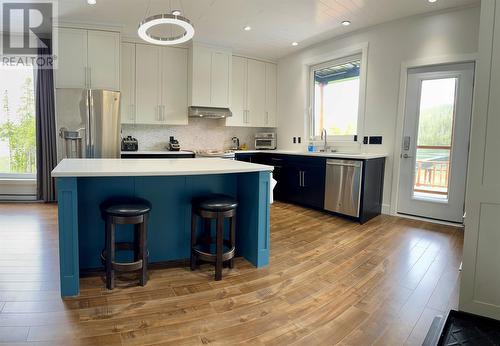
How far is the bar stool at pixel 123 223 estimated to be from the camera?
2.13 meters

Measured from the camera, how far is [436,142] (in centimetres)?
407

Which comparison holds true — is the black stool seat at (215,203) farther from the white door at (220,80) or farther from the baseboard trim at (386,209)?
the white door at (220,80)

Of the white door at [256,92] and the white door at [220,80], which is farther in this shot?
the white door at [256,92]

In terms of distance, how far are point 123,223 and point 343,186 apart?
3.12 meters

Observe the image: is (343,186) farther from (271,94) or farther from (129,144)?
(129,144)

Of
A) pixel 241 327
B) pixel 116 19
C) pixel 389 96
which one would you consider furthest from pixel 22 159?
pixel 389 96

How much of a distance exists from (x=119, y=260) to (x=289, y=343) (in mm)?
1584

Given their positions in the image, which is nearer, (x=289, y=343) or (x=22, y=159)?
(x=289, y=343)

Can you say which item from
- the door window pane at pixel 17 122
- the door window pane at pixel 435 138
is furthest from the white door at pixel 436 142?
the door window pane at pixel 17 122

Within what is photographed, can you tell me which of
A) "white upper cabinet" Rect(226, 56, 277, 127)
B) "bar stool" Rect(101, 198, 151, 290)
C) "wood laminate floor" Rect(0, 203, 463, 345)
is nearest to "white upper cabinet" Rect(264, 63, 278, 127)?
"white upper cabinet" Rect(226, 56, 277, 127)

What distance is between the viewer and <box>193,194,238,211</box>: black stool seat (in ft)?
7.82

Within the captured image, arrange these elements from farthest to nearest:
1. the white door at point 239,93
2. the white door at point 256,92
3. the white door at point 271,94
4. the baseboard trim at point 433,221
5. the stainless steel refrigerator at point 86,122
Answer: the white door at point 271,94, the white door at point 256,92, the white door at point 239,93, the stainless steel refrigerator at point 86,122, the baseboard trim at point 433,221

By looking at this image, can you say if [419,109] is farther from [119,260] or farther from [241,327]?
[119,260]

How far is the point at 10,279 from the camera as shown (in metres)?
2.34
